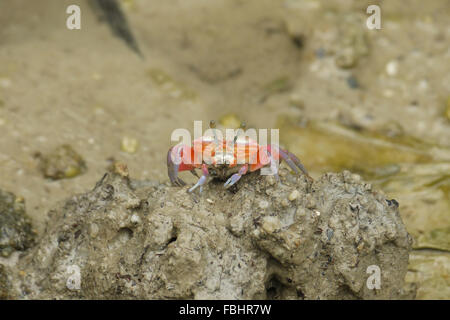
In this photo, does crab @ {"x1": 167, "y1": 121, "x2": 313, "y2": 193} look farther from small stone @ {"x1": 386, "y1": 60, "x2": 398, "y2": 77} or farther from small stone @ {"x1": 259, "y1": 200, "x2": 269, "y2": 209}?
small stone @ {"x1": 386, "y1": 60, "x2": 398, "y2": 77}

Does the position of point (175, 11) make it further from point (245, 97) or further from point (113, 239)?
point (113, 239)

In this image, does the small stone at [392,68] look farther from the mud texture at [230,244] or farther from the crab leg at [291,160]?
the mud texture at [230,244]

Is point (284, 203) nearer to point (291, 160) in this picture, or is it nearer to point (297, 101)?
point (291, 160)

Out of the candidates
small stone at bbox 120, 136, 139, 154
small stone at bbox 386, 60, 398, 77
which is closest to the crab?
small stone at bbox 120, 136, 139, 154

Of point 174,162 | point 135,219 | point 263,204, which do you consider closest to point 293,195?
point 263,204

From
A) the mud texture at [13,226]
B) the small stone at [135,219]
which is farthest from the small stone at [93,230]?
the mud texture at [13,226]

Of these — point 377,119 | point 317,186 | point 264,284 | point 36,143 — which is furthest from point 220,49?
point 264,284
